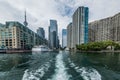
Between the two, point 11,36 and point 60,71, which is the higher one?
point 11,36

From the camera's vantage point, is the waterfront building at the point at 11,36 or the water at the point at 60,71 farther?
the waterfront building at the point at 11,36

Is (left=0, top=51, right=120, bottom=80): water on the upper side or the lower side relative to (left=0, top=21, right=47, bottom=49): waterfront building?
lower

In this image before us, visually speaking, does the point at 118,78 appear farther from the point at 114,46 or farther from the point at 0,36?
the point at 0,36

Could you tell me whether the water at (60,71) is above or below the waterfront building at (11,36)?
below

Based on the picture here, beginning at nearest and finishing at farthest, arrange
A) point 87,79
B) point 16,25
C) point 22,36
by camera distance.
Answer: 1. point 87,79
2. point 16,25
3. point 22,36

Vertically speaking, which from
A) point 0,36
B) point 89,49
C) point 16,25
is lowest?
point 89,49

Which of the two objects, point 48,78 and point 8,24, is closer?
point 48,78

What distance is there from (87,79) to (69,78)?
275 cm

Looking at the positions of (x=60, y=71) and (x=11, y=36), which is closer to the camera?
(x=60, y=71)

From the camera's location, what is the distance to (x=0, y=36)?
174 m

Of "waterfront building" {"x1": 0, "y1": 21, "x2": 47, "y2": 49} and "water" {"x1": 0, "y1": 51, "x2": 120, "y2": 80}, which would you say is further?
"waterfront building" {"x1": 0, "y1": 21, "x2": 47, "y2": 49}

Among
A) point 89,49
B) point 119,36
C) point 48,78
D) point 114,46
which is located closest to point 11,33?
point 89,49

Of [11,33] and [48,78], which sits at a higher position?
[11,33]

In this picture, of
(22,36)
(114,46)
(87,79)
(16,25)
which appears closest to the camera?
(87,79)
